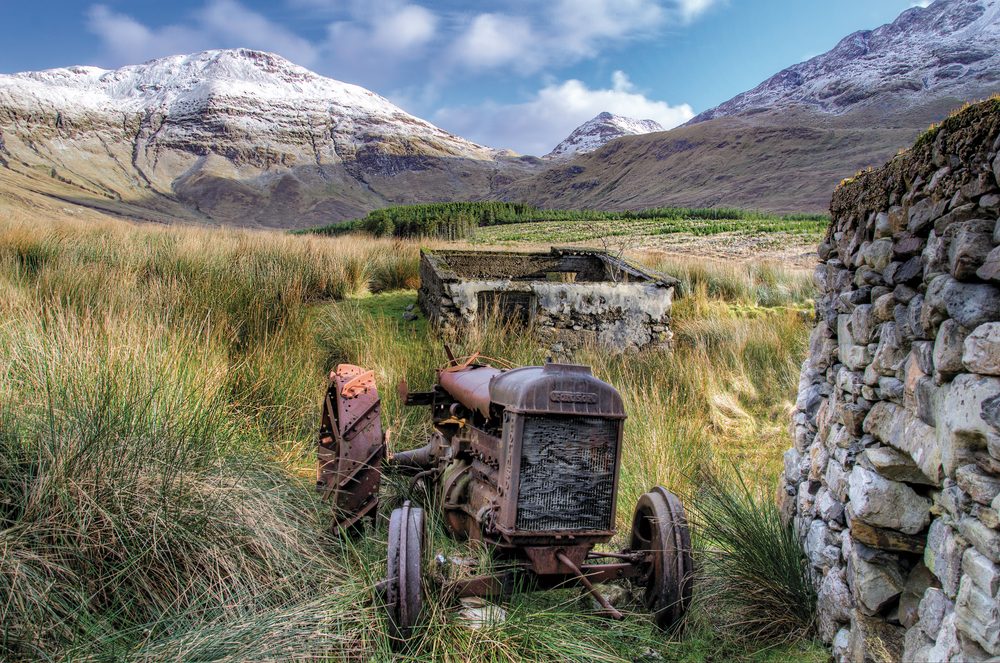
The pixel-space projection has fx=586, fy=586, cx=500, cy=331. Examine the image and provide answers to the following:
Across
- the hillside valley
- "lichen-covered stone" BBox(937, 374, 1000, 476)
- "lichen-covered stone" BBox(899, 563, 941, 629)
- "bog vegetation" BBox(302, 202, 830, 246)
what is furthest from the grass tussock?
the hillside valley

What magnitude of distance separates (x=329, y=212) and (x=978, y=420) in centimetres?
12213

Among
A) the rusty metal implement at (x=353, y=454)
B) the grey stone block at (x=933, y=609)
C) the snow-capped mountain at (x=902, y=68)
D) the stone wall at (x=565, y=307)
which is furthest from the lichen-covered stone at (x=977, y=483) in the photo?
the snow-capped mountain at (x=902, y=68)

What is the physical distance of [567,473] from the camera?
258cm

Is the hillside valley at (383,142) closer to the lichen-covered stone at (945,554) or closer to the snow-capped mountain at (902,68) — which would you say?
the snow-capped mountain at (902,68)

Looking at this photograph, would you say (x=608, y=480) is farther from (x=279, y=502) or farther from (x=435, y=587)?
(x=279, y=502)

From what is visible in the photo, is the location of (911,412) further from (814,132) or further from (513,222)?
(814,132)

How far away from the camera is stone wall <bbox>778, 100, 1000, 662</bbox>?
1.63m

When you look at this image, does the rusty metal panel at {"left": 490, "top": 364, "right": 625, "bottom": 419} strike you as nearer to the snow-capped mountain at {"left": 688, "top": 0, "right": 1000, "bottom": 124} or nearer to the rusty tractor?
the rusty tractor

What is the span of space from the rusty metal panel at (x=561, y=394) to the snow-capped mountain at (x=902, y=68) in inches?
5636

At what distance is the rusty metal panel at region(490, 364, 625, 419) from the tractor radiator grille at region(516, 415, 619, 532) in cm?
6

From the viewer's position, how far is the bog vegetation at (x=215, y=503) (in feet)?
6.54

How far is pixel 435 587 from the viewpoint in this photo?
247cm

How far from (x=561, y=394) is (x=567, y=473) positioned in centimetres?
36

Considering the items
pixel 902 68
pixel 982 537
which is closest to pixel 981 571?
pixel 982 537
